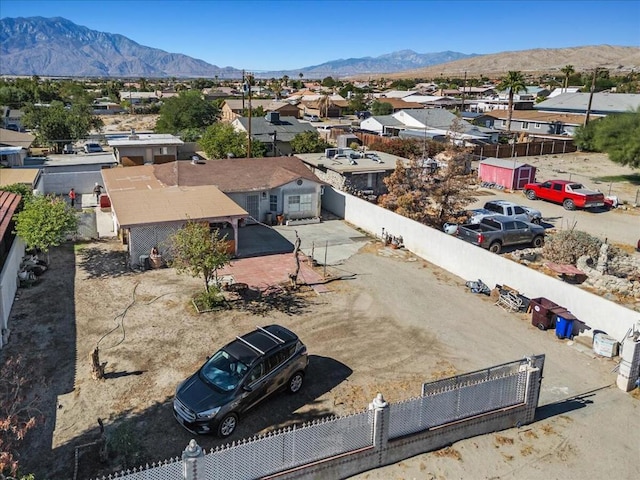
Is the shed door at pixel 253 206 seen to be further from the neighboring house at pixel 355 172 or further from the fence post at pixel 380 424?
the fence post at pixel 380 424

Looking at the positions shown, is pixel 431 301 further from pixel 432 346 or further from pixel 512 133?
pixel 512 133

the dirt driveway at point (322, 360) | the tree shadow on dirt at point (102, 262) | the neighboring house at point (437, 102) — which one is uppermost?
the neighboring house at point (437, 102)

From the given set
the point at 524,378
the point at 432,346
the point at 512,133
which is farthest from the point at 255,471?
the point at 512,133

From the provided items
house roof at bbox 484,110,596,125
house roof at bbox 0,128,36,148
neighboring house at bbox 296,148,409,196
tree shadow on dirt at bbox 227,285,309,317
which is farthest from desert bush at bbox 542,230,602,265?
house roof at bbox 484,110,596,125

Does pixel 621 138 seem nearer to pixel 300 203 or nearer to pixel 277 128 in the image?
pixel 300 203

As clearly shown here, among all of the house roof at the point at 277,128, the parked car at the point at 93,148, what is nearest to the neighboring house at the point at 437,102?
the house roof at the point at 277,128

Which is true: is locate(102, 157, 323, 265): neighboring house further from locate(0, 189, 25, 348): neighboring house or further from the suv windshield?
the suv windshield
